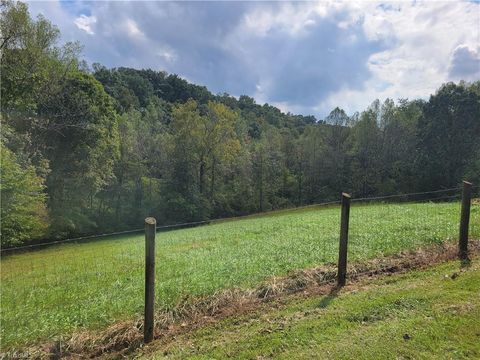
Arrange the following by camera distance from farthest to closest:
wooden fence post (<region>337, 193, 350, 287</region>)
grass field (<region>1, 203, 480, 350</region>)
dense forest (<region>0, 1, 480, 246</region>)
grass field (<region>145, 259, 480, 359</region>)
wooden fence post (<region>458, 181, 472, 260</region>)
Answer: dense forest (<region>0, 1, 480, 246</region>), wooden fence post (<region>458, 181, 472, 260</region>), wooden fence post (<region>337, 193, 350, 287</region>), grass field (<region>1, 203, 480, 350</region>), grass field (<region>145, 259, 480, 359</region>)

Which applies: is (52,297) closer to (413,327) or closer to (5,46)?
(413,327)

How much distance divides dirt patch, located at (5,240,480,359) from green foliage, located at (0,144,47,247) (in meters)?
20.4

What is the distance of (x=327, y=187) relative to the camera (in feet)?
196

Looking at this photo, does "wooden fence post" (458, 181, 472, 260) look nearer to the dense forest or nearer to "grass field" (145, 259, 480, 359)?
"grass field" (145, 259, 480, 359)

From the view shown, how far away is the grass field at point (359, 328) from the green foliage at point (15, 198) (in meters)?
21.8

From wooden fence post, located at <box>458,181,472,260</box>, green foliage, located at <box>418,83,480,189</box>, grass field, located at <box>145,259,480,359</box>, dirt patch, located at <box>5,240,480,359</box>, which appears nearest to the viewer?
grass field, located at <box>145,259,480,359</box>

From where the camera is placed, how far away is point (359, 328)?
185 inches

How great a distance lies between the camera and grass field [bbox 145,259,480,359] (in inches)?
165

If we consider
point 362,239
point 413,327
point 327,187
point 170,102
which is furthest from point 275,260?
point 170,102

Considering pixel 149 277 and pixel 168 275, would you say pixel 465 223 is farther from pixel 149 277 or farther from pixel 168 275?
pixel 168 275

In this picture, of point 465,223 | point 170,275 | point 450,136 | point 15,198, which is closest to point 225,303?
point 170,275

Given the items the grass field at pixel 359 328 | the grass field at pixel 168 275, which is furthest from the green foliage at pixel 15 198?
the grass field at pixel 359 328

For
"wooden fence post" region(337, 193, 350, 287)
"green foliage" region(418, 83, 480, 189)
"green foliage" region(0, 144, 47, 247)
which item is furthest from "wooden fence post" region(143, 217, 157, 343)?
"green foliage" region(418, 83, 480, 189)

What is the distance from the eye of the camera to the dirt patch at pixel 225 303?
5117mm
